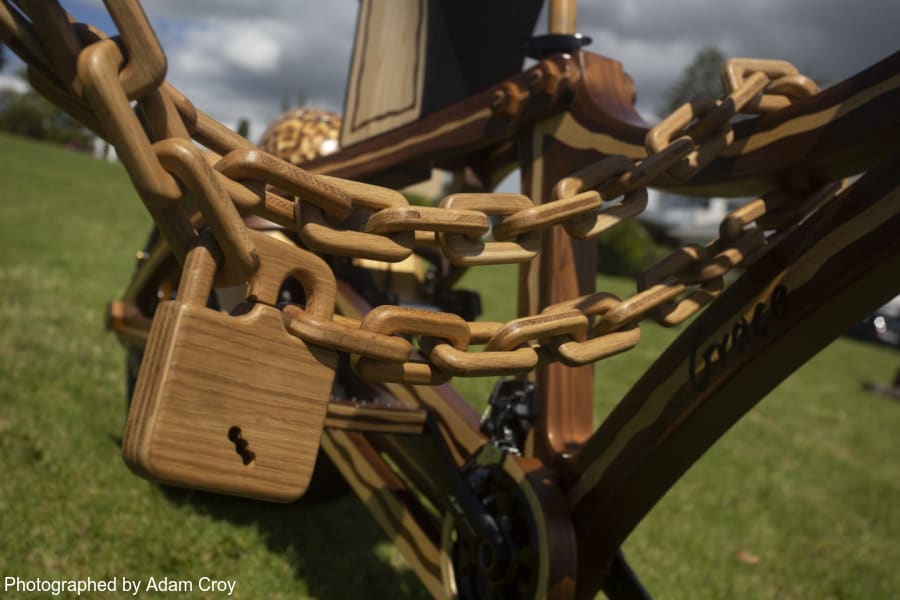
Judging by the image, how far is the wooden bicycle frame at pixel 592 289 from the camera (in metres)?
0.96

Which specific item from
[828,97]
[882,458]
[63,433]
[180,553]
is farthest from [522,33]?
[882,458]

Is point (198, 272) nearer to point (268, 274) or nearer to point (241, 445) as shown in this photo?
point (268, 274)

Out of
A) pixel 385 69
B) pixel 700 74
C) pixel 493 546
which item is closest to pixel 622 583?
pixel 493 546

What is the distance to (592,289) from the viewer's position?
1506 mm

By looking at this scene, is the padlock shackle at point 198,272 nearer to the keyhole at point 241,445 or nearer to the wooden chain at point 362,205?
the wooden chain at point 362,205

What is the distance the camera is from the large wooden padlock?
2.39 ft

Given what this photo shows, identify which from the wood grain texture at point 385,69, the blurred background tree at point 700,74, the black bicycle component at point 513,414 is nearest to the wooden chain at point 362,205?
the black bicycle component at point 513,414

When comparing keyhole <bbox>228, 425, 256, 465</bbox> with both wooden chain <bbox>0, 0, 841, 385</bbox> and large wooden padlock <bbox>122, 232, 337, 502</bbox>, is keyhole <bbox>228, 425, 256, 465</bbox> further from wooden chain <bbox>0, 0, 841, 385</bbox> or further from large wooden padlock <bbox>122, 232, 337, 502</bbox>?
wooden chain <bbox>0, 0, 841, 385</bbox>

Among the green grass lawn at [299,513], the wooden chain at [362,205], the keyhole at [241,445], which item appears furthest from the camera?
the green grass lawn at [299,513]

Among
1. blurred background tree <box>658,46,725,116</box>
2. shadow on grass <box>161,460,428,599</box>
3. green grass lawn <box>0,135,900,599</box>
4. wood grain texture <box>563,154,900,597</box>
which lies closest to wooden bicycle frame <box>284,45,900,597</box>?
wood grain texture <box>563,154,900,597</box>

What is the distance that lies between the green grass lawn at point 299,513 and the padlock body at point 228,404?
1141 mm

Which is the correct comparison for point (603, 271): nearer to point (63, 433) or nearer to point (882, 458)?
point (882, 458)

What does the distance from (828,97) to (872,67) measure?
0.06 metres

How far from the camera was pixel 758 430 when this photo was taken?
4.50 metres
